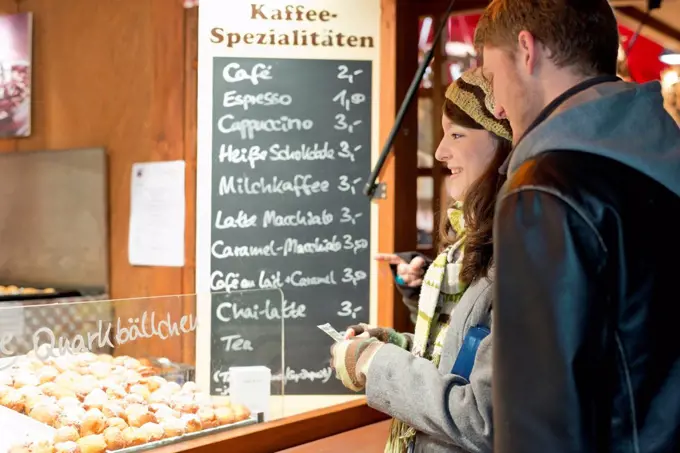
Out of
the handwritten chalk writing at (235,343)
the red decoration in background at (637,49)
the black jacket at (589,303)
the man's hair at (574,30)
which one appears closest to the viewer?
the black jacket at (589,303)

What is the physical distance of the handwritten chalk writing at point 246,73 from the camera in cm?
258

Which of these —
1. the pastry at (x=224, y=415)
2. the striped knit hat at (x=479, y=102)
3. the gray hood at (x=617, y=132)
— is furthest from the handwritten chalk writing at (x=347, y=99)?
the gray hood at (x=617, y=132)

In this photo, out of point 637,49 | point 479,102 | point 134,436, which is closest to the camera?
point 479,102

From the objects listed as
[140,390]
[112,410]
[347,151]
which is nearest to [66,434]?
[112,410]

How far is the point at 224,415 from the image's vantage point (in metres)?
2.05

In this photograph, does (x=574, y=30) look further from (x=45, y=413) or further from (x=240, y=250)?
(x=240, y=250)

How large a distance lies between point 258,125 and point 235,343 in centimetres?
86

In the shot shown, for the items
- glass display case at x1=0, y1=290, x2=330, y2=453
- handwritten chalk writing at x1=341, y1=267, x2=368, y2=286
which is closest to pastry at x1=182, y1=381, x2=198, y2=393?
glass display case at x1=0, y1=290, x2=330, y2=453

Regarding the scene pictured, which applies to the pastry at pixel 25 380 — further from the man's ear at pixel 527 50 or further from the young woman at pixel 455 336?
the man's ear at pixel 527 50

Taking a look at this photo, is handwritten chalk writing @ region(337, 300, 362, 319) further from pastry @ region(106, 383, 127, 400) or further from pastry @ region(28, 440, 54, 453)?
pastry @ region(28, 440, 54, 453)

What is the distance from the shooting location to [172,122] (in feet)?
8.64

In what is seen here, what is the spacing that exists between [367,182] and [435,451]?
4.31ft

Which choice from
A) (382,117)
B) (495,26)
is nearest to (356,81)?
(382,117)

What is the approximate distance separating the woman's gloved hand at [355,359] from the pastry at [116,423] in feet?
2.05
